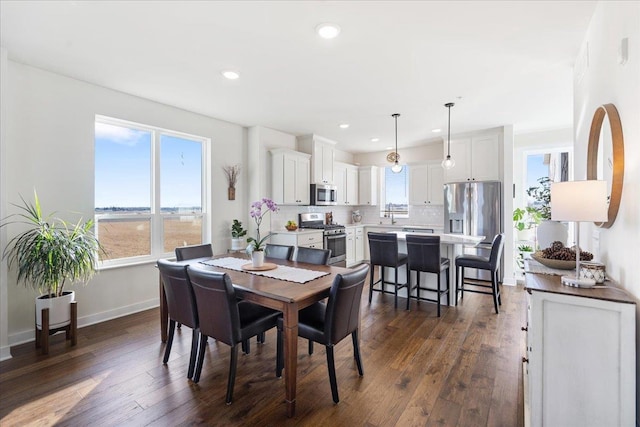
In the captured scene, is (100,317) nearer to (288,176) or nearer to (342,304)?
(342,304)

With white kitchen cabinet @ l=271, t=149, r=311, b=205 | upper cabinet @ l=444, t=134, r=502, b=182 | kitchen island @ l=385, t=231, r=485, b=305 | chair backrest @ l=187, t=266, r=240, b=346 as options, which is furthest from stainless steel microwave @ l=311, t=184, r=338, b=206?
chair backrest @ l=187, t=266, r=240, b=346

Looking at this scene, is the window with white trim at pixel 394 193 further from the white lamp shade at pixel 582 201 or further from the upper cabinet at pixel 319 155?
the white lamp shade at pixel 582 201

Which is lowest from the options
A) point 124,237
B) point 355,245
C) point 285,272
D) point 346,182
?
point 355,245

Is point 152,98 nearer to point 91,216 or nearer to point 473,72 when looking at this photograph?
point 91,216

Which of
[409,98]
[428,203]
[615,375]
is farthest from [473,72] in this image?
[428,203]

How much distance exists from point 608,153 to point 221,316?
271cm

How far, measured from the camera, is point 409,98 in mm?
3836

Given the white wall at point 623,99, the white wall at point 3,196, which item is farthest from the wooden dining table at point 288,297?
the white wall at point 3,196

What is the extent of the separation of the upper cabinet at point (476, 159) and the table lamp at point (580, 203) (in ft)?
12.8

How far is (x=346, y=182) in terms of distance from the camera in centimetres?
696

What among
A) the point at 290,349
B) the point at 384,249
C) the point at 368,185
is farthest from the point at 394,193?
the point at 290,349

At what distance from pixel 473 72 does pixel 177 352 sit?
157 inches

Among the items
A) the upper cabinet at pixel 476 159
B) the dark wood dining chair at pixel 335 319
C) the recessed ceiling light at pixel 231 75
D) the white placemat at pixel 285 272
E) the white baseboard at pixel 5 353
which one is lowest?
the white baseboard at pixel 5 353

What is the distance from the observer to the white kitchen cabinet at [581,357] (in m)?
1.41
